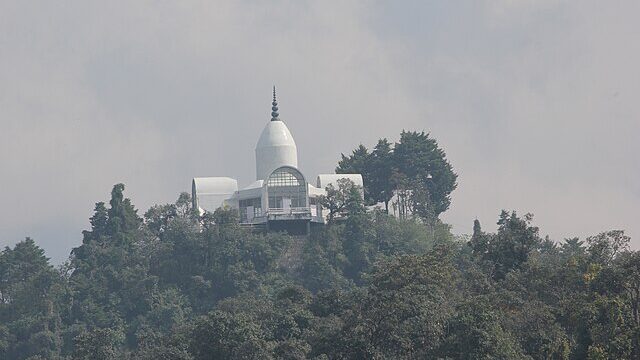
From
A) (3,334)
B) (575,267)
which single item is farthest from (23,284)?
(575,267)

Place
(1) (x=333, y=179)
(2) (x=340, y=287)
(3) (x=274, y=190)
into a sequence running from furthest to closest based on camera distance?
1. (1) (x=333, y=179)
2. (3) (x=274, y=190)
3. (2) (x=340, y=287)

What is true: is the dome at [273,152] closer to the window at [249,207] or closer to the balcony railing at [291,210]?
the window at [249,207]

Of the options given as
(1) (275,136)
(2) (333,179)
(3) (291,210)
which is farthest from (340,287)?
(1) (275,136)

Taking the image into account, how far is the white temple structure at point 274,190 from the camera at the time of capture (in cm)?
8831

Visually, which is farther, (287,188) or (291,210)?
(291,210)

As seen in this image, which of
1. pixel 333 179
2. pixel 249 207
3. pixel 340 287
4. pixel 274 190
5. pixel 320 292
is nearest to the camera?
pixel 320 292

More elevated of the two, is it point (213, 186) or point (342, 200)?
point (213, 186)

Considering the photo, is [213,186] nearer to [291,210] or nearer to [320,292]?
[291,210]

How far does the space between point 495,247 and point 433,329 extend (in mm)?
13304

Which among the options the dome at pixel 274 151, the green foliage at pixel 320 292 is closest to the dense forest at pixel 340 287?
→ the green foliage at pixel 320 292

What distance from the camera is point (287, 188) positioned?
290ft

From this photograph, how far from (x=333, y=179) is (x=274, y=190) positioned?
14.5 ft

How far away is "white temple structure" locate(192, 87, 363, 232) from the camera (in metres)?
88.3

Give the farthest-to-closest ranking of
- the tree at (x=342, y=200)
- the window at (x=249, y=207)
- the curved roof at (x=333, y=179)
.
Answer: the curved roof at (x=333, y=179), the window at (x=249, y=207), the tree at (x=342, y=200)
